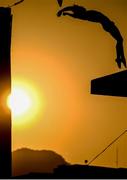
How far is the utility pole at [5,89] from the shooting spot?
11.2ft

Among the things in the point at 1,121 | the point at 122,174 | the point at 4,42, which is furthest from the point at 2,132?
the point at 122,174

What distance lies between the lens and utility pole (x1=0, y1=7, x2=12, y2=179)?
11.2 ft

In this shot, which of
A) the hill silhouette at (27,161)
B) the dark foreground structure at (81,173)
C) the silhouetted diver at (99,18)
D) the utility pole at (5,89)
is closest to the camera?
the dark foreground structure at (81,173)

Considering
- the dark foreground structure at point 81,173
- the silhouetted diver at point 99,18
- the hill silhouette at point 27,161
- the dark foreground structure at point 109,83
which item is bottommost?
the hill silhouette at point 27,161

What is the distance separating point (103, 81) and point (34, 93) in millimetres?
3910

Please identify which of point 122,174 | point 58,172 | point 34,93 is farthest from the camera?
point 34,93

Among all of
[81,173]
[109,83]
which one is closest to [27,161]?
[81,173]

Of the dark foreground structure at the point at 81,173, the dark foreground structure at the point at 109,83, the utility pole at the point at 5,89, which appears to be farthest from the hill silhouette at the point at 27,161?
the dark foreground structure at the point at 109,83

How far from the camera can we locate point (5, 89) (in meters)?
3.41

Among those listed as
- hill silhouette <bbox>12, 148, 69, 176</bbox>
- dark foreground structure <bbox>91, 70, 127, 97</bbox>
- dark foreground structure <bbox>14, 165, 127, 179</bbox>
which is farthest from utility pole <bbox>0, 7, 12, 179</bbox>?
hill silhouette <bbox>12, 148, 69, 176</bbox>

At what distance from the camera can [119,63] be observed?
3662mm

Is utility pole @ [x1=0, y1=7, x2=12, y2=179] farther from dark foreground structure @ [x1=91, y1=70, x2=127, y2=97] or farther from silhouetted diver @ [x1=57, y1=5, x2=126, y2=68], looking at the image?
dark foreground structure @ [x1=91, y1=70, x2=127, y2=97]

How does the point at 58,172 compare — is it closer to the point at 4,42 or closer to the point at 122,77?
the point at 122,77

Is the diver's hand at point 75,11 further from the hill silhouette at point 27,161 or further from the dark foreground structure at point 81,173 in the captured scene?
the hill silhouette at point 27,161
